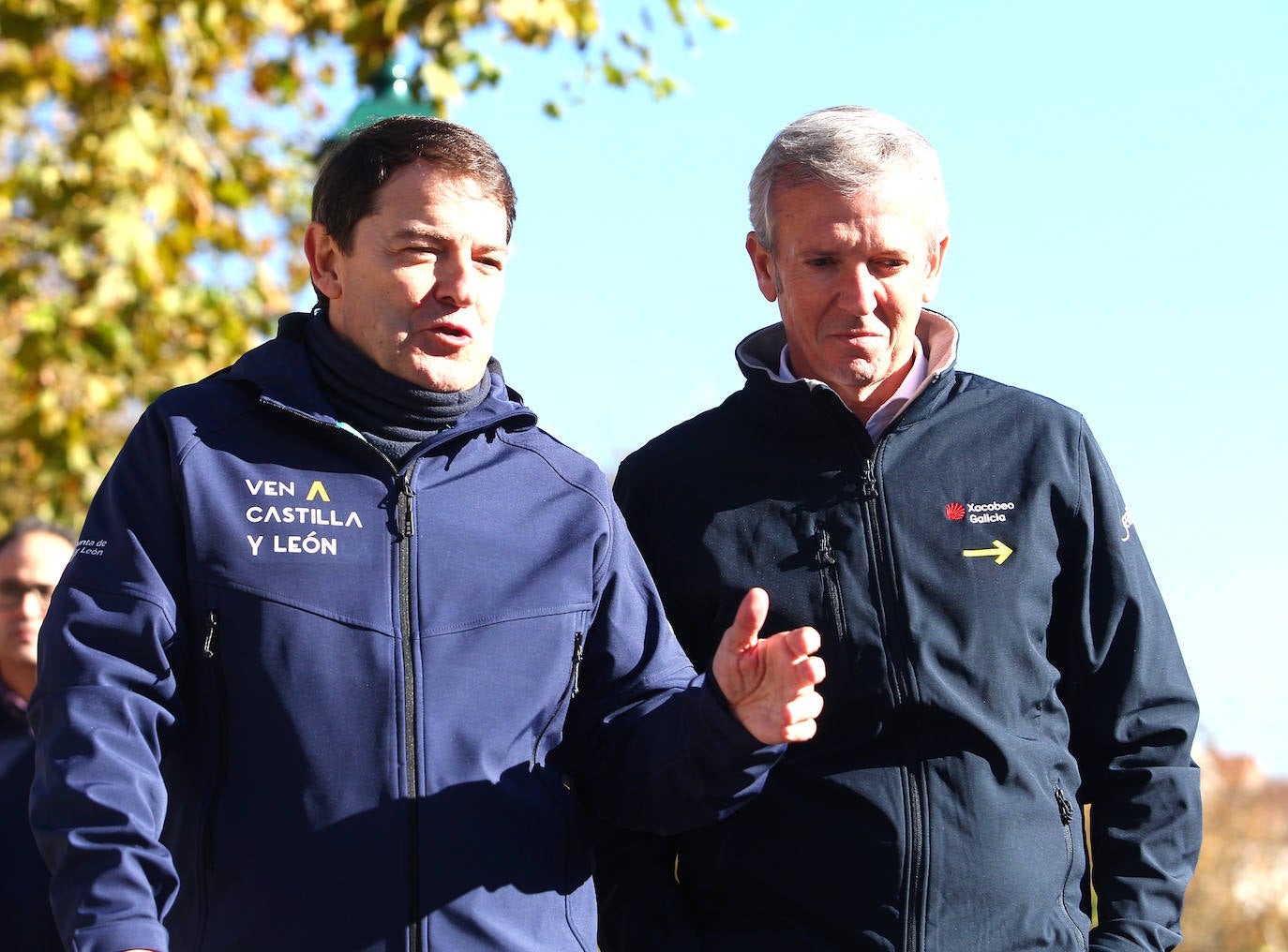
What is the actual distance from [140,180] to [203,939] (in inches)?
240

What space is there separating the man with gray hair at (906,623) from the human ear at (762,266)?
57 millimetres

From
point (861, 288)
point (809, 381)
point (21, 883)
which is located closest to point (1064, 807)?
point (809, 381)

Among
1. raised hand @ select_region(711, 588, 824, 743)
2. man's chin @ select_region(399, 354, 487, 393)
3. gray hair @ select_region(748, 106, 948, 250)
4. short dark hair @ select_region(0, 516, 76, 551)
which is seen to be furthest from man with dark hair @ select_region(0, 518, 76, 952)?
gray hair @ select_region(748, 106, 948, 250)

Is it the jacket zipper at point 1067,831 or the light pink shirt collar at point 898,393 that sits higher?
the light pink shirt collar at point 898,393

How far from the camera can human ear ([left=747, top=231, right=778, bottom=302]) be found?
144 inches

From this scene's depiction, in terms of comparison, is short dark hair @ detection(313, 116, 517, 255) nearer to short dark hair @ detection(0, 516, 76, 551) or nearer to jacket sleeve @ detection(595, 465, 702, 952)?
jacket sleeve @ detection(595, 465, 702, 952)

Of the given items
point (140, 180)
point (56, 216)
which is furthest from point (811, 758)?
point (56, 216)

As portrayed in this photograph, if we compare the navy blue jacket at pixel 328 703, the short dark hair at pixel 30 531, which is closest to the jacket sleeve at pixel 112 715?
the navy blue jacket at pixel 328 703

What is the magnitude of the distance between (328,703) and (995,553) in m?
1.32

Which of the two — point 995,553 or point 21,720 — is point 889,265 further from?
point 21,720

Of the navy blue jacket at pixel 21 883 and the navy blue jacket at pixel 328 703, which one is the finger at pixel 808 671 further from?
the navy blue jacket at pixel 21 883

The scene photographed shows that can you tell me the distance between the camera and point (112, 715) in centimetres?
284

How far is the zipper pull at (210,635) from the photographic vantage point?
2.95 m

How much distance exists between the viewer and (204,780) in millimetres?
2963
